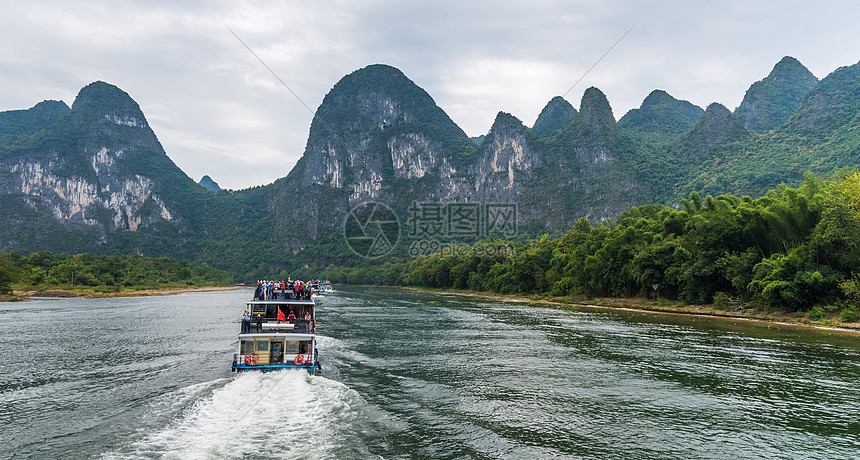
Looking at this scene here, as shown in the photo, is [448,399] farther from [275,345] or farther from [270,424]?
[275,345]

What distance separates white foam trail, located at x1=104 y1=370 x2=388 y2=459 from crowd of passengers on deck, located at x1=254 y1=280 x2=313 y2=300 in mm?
5535

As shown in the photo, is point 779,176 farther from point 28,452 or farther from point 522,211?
point 28,452

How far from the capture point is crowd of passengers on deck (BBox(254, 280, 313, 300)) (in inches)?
914

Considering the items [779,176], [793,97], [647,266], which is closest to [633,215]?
[647,266]

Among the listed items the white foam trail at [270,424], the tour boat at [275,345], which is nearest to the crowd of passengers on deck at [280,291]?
the tour boat at [275,345]

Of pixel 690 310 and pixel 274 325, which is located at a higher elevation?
pixel 274 325

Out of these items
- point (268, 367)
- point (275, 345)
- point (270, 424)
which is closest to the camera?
point (270, 424)

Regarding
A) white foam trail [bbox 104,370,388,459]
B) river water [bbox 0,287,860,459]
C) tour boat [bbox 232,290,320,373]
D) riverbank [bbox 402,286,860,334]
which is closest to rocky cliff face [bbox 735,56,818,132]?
riverbank [bbox 402,286,860,334]

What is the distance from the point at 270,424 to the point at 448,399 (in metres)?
6.17

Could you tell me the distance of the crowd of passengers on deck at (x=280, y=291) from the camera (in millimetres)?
23203

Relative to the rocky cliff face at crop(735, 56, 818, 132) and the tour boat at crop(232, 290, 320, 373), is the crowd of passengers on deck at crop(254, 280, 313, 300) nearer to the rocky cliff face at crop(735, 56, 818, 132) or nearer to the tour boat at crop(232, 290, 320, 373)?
the tour boat at crop(232, 290, 320, 373)

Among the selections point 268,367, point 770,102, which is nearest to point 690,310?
point 268,367

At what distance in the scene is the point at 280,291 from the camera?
23875 mm

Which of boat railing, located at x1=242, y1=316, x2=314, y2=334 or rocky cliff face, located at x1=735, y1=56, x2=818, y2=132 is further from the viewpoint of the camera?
rocky cliff face, located at x1=735, y1=56, x2=818, y2=132
